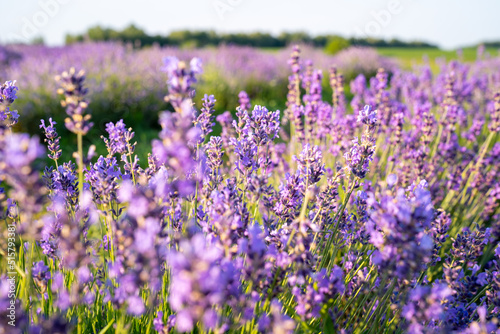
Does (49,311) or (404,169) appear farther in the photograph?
(404,169)

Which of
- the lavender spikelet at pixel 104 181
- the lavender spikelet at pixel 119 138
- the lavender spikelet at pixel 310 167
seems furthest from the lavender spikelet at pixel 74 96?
the lavender spikelet at pixel 310 167

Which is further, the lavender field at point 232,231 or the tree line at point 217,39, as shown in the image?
the tree line at point 217,39

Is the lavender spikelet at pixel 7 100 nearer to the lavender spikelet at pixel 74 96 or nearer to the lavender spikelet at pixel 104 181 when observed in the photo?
the lavender spikelet at pixel 104 181

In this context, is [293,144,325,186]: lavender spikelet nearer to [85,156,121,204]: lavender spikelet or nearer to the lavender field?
the lavender field

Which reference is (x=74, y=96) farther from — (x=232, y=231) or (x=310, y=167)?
(x=310, y=167)

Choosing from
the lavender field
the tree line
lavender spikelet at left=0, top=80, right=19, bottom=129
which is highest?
the tree line

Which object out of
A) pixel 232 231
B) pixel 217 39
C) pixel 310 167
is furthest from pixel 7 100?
pixel 217 39

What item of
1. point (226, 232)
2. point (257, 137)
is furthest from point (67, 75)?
point (257, 137)

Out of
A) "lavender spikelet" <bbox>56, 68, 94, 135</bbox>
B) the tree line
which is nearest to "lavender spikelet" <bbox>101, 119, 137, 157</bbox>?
"lavender spikelet" <bbox>56, 68, 94, 135</bbox>

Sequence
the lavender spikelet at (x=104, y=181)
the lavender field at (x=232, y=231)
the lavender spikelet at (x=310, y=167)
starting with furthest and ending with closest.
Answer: the lavender spikelet at (x=310, y=167)
the lavender spikelet at (x=104, y=181)
the lavender field at (x=232, y=231)

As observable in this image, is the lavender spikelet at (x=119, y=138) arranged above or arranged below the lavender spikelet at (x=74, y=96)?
below

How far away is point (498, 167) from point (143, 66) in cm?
790

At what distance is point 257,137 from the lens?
1.89 meters

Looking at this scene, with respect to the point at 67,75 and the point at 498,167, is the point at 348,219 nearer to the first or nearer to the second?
the point at 67,75
